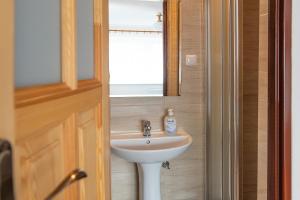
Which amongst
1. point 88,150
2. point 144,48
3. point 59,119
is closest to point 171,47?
point 144,48

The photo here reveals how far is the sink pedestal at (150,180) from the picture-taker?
83.3 inches

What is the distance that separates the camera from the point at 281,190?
1.19m

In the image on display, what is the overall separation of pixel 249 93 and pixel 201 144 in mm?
915

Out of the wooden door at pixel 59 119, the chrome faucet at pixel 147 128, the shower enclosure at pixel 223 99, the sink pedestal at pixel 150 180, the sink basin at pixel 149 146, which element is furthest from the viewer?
the chrome faucet at pixel 147 128

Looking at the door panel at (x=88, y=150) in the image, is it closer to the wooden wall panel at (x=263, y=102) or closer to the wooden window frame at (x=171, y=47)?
the wooden wall panel at (x=263, y=102)

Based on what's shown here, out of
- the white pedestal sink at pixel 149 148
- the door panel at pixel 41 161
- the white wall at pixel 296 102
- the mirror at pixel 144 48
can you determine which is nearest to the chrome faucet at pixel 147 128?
the white pedestal sink at pixel 149 148

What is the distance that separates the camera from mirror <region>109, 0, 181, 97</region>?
2.26 meters

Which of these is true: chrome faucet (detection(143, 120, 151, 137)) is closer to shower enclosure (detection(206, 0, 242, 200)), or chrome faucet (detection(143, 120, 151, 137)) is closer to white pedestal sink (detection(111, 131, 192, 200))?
white pedestal sink (detection(111, 131, 192, 200))

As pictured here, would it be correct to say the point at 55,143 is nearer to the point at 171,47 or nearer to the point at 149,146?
the point at 149,146

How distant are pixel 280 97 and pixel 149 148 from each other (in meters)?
1.16

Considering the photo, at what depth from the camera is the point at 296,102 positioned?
3.83 ft

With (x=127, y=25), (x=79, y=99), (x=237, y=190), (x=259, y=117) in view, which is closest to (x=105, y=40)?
(x=79, y=99)

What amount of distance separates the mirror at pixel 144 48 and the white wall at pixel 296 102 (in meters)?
1.23

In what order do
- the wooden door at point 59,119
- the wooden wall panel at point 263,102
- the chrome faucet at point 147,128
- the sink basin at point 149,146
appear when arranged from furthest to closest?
the chrome faucet at point 147,128 < the sink basin at point 149,146 < the wooden wall panel at point 263,102 < the wooden door at point 59,119
